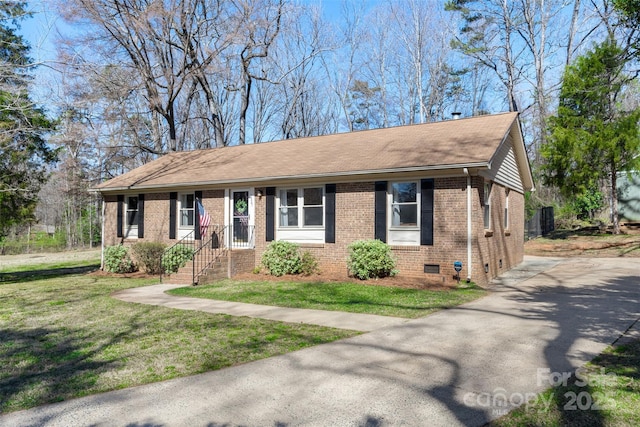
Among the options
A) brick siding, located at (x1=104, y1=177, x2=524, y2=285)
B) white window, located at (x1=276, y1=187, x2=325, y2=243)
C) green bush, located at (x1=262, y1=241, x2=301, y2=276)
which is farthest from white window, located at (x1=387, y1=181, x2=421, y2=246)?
green bush, located at (x1=262, y1=241, x2=301, y2=276)

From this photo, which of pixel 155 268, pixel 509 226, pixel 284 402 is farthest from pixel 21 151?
pixel 509 226

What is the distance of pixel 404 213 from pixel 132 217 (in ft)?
36.0

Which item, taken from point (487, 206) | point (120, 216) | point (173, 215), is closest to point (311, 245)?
point (487, 206)

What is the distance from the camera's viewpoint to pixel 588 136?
769 inches

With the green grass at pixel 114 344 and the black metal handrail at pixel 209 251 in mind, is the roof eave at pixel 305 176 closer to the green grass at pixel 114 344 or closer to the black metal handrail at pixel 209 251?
the black metal handrail at pixel 209 251

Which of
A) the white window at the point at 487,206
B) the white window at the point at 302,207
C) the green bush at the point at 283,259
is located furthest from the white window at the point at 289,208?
the white window at the point at 487,206

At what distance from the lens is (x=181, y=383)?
4461 millimetres

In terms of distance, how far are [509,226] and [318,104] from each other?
24328mm

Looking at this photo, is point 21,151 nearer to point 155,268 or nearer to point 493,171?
point 155,268

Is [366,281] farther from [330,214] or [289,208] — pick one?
[289,208]

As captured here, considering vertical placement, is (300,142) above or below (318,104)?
below

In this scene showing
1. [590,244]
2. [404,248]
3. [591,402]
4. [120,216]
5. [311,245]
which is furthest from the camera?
[590,244]

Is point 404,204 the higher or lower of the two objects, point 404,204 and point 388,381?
the higher

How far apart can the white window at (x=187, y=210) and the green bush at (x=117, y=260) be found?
7.85 feet
